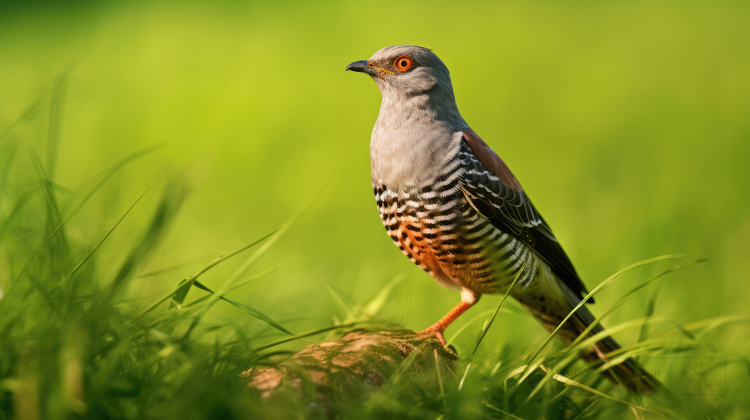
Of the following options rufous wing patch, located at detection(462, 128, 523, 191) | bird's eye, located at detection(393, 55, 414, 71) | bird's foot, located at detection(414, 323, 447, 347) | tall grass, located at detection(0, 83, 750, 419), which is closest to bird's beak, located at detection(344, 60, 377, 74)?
bird's eye, located at detection(393, 55, 414, 71)

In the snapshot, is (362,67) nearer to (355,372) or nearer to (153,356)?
(355,372)

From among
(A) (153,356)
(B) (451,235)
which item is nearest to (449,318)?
(B) (451,235)

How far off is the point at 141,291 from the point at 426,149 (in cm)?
181

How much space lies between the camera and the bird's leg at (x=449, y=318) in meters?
3.20

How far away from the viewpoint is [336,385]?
2.09 meters

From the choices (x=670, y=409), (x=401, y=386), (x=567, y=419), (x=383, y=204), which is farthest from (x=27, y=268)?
(x=670, y=409)

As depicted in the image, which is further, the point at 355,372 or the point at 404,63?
the point at 404,63

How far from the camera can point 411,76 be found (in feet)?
11.4

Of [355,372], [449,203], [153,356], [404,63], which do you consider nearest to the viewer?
[153,356]

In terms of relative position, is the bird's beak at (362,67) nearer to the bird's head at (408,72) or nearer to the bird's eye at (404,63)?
the bird's head at (408,72)

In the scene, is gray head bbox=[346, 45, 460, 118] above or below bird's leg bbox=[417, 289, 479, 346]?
above

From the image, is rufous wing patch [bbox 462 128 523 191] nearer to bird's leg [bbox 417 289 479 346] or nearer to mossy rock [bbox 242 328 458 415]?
bird's leg [bbox 417 289 479 346]

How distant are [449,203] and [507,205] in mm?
590

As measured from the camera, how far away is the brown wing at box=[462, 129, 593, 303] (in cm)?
324
